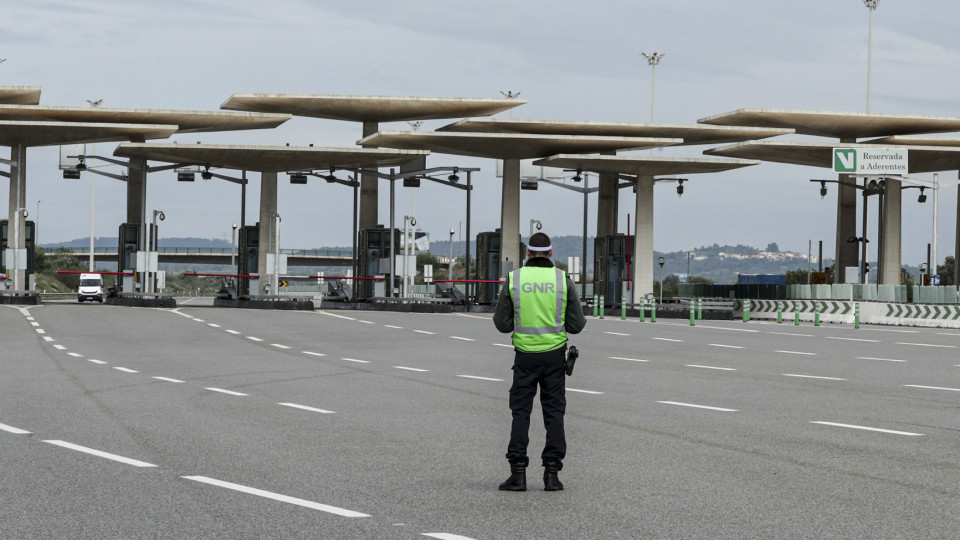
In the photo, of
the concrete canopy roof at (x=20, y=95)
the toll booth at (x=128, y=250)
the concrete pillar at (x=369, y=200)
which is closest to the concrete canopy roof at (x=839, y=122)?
the concrete pillar at (x=369, y=200)

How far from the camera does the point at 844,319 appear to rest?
44.7 meters

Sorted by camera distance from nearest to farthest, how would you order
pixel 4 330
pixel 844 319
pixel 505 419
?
pixel 505 419 → pixel 4 330 → pixel 844 319

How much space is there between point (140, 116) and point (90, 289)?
24977 mm

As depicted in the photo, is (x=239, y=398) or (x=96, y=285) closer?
(x=239, y=398)

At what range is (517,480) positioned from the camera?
8.69m

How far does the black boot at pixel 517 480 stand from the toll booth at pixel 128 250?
47.9 meters

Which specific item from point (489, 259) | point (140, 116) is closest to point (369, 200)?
point (489, 259)

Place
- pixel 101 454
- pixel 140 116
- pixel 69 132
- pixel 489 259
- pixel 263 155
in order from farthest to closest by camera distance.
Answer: pixel 489 259 → pixel 140 116 → pixel 263 155 → pixel 69 132 → pixel 101 454

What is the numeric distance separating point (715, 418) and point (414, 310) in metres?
37.6

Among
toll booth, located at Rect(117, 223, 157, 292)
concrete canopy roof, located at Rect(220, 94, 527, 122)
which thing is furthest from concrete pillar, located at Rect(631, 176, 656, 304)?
toll booth, located at Rect(117, 223, 157, 292)

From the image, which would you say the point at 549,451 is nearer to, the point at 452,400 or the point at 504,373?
the point at 452,400

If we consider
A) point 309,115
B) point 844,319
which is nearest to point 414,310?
point 309,115

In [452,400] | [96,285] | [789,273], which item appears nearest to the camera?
[452,400]

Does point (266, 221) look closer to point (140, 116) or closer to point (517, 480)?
point (140, 116)
